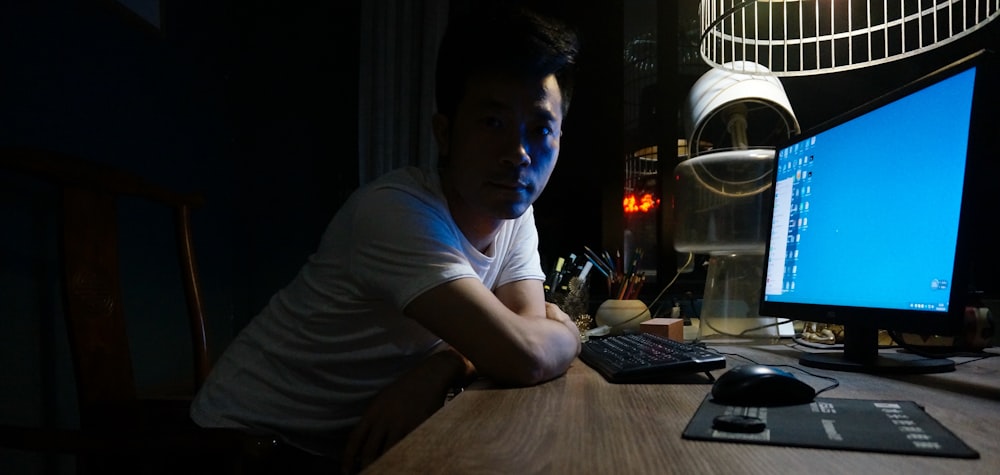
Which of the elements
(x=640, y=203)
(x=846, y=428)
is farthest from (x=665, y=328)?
(x=640, y=203)

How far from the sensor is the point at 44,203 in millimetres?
1346

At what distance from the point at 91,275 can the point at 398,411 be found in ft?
2.05

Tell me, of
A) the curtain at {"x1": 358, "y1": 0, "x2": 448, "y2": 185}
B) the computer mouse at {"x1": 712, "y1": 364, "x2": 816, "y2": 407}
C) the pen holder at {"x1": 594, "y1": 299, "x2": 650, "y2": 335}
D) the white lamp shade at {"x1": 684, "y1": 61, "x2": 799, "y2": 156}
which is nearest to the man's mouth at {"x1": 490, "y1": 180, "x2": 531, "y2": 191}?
the computer mouse at {"x1": 712, "y1": 364, "x2": 816, "y2": 407}

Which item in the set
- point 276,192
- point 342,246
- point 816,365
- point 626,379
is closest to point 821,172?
point 816,365

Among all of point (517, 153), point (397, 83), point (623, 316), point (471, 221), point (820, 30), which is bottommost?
point (623, 316)

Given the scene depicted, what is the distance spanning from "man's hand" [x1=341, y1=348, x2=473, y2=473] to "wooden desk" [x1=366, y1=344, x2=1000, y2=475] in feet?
0.37

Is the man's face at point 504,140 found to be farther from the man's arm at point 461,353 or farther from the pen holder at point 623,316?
the pen holder at point 623,316

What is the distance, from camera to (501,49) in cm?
101

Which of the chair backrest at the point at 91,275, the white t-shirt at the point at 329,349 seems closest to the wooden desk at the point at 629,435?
the white t-shirt at the point at 329,349

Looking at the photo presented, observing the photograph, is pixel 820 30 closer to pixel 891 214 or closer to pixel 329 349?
pixel 891 214

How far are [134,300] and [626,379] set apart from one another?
4.43 ft

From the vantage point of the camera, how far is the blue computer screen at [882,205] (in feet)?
2.63

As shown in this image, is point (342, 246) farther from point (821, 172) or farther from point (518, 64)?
point (821, 172)

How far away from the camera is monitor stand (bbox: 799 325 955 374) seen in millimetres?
927
